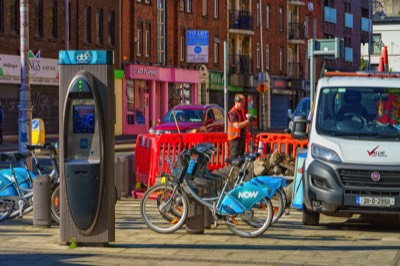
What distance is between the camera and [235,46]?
78188mm

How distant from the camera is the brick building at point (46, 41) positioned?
51.7 m

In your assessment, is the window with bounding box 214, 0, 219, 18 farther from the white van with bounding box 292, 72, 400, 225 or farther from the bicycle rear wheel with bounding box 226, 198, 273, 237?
the bicycle rear wheel with bounding box 226, 198, 273, 237

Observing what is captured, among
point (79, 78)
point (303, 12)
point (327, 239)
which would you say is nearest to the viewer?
point (79, 78)

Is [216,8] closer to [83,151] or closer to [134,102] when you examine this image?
[134,102]

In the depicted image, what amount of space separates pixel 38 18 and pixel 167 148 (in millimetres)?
33247

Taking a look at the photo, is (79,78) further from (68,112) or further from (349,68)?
(349,68)

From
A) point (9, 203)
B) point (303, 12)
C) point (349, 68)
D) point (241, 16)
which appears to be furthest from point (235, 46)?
point (9, 203)

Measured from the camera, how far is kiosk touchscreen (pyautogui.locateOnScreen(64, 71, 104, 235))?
13727 millimetres

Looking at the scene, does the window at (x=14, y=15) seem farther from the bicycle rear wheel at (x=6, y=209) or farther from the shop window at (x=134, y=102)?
the bicycle rear wheel at (x=6, y=209)

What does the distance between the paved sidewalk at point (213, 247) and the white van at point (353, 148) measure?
1.39 ft

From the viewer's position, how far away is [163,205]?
50.6ft

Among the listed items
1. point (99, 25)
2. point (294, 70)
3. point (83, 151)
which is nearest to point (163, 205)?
point (83, 151)

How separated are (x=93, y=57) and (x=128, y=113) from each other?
159 feet

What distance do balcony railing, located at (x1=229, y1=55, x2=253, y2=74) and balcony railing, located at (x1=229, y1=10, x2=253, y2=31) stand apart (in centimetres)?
196
